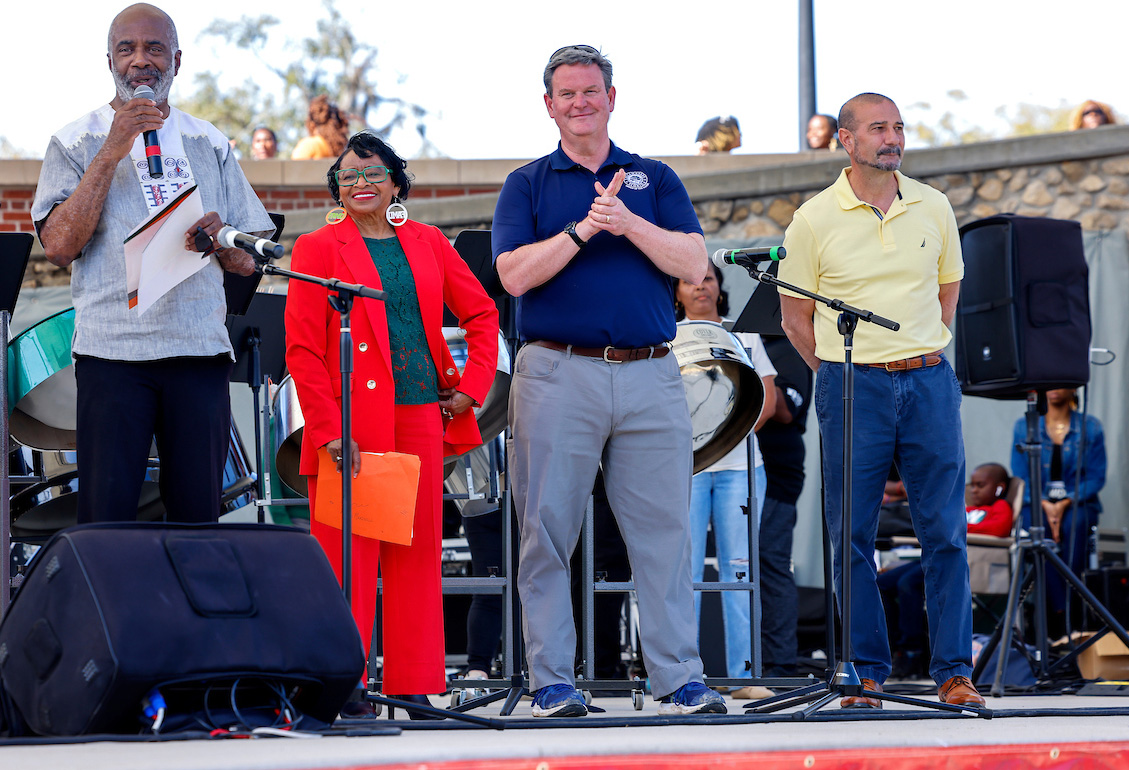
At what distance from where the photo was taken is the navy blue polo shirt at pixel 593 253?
3.01 metres

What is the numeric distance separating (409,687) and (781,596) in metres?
1.85

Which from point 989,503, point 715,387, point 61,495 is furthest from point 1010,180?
point 61,495

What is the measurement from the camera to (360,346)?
120 inches

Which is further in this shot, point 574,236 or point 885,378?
point 885,378

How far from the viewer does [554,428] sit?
298 cm

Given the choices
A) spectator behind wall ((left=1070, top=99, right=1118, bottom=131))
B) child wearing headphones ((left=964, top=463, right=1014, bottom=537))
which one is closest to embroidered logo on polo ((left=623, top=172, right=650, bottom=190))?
child wearing headphones ((left=964, top=463, right=1014, bottom=537))

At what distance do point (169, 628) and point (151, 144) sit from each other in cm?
110

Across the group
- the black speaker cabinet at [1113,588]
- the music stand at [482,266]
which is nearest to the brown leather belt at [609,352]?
the music stand at [482,266]

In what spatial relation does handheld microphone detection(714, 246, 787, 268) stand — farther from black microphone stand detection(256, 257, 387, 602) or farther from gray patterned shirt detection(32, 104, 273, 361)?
gray patterned shirt detection(32, 104, 273, 361)

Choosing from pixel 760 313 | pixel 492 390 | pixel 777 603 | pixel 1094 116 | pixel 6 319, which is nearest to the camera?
pixel 6 319

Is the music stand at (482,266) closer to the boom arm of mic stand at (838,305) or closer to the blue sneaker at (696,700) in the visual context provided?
the boom arm of mic stand at (838,305)

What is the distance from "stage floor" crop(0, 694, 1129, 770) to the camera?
6.39 feet

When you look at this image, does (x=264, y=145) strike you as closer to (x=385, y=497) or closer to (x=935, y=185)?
(x=935, y=185)

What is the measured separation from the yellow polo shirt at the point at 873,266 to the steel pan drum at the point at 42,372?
183 centimetres
